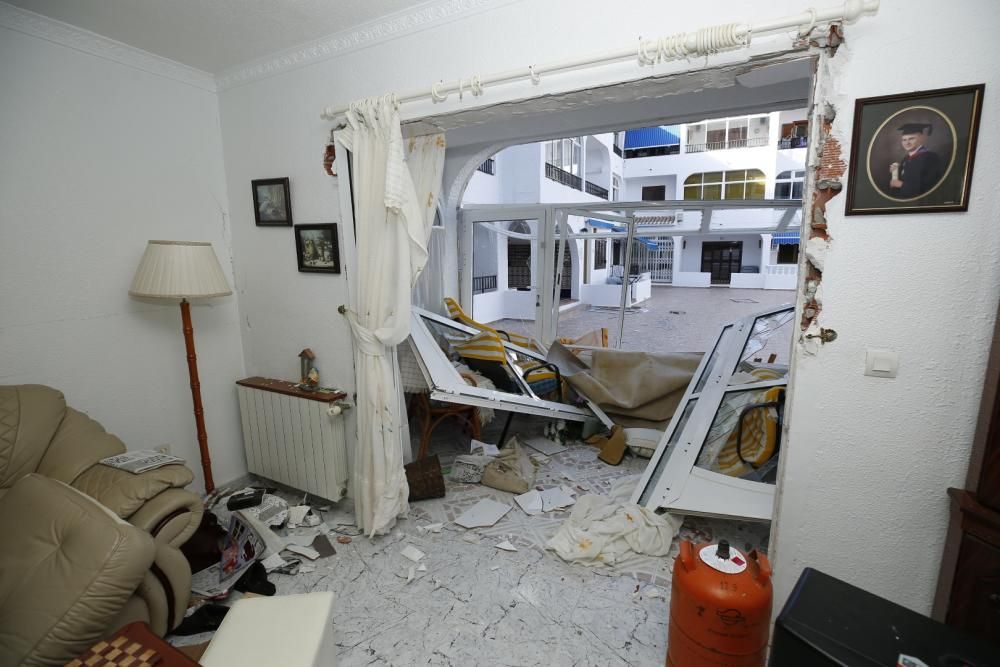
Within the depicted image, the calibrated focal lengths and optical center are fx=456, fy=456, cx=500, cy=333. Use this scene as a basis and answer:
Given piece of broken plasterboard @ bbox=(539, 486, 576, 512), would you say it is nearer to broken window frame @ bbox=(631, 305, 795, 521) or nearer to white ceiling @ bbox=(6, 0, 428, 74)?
broken window frame @ bbox=(631, 305, 795, 521)

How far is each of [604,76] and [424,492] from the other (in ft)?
7.93

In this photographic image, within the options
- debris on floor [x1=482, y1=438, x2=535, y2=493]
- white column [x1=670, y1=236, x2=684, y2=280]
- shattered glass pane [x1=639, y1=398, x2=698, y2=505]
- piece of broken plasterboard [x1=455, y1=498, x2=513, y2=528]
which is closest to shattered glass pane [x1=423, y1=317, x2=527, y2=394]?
debris on floor [x1=482, y1=438, x2=535, y2=493]

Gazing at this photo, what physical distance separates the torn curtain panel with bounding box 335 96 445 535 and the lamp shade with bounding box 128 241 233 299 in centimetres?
74

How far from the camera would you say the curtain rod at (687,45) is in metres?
1.33

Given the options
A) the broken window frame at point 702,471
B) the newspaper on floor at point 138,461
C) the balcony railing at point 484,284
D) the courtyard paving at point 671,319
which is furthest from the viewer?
the courtyard paving at point 671,319

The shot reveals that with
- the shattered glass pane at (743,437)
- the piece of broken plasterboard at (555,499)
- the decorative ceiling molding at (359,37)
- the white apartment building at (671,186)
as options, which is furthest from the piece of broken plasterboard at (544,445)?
the white apartment building at (671,186)

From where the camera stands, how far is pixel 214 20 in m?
2.08

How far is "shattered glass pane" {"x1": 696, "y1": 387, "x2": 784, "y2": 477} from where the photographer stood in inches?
99.7

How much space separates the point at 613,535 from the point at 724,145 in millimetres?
16311

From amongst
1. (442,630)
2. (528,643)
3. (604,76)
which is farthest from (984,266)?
(442,630)

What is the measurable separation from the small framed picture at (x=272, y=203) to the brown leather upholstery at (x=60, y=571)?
1.61 metres

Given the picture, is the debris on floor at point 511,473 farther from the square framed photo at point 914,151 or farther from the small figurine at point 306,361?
the square framed photo at point 914,151

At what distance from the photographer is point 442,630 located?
1.89m

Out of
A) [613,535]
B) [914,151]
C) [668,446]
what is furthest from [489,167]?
[914,151]
